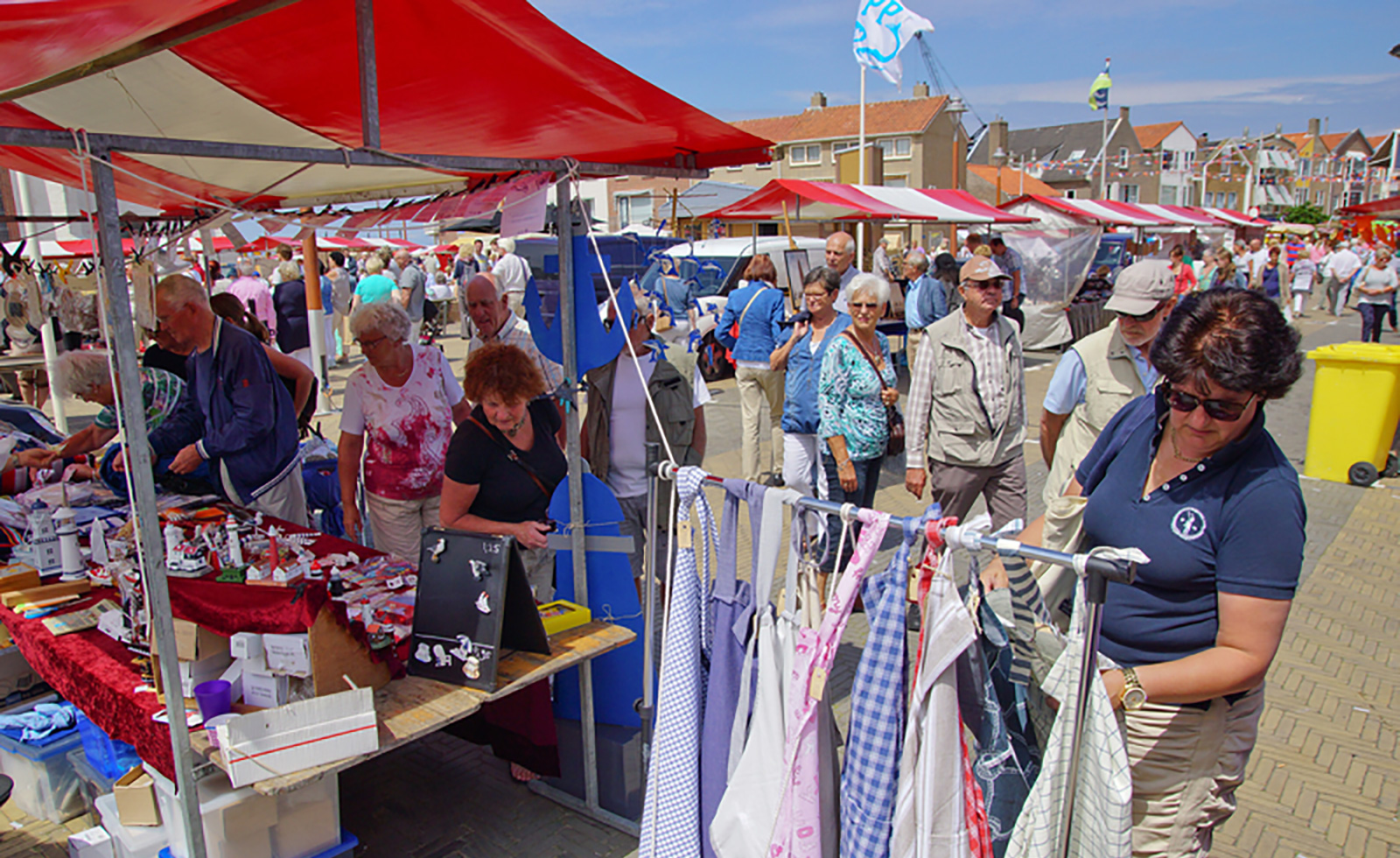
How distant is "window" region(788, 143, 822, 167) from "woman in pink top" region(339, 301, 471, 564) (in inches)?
2065

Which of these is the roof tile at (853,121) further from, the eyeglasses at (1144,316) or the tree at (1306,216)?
the eyeglasses at (1144,316)

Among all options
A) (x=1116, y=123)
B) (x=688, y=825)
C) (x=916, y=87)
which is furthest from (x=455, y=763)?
(x=1116, y=123)

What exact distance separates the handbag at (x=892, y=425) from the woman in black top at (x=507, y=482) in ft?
6.14

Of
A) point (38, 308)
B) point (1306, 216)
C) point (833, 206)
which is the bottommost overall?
point (38, 308)

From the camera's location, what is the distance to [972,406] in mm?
4160

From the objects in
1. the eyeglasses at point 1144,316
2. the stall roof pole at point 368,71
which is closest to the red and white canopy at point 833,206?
the eyeglasses at point 1144,316

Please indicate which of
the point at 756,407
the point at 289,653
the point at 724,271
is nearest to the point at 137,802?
the point at 289,653

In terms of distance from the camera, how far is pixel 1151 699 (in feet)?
6.13

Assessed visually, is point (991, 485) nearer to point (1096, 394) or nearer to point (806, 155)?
point (1096, 394)

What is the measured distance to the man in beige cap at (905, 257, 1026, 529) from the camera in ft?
→ 13.6

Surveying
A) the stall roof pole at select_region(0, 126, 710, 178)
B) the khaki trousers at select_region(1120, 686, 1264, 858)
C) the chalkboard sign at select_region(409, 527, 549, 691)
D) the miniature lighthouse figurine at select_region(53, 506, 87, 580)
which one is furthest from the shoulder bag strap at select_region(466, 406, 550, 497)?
the khaki trousers at select_region(1120, 686, 1264, 858)

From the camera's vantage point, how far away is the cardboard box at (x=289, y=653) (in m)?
2.44

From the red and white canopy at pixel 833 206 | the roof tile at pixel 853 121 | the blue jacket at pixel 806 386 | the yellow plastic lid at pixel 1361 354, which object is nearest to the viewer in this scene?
the blue jacket at pixel 806 386

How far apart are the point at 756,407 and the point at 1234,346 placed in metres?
5.19
